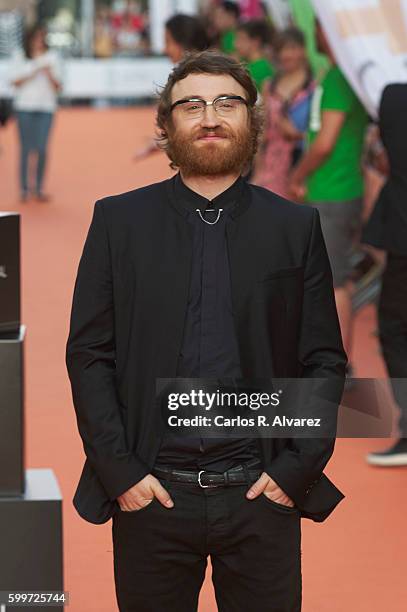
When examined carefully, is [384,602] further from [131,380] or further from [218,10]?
[218,10]

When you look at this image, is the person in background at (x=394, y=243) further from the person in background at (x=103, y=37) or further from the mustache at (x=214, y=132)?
the person in background at (x=103, y=37)

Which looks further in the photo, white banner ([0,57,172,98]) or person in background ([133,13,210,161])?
white banner ([0,57,172,98])

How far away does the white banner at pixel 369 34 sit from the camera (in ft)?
19.8

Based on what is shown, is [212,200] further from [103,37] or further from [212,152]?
[103,37]

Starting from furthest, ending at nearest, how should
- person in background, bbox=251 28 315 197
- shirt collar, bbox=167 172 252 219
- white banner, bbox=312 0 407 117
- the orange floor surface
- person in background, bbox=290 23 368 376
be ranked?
person in background, bbox=251 28 315 197
white banner, bbox=312 0 407 117
person in background, bbox=290 23 368 376
the orange floor surface
shirt collar, bbox=167 172 252 219

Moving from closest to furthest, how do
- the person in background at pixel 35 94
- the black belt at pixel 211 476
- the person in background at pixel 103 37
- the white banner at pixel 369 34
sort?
the black belt at pixel 211 476, the white banner at pixel 369 34, the person in background at pixel 35 94, the person in background at pixel 103 37

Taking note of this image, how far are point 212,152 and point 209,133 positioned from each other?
40 mm

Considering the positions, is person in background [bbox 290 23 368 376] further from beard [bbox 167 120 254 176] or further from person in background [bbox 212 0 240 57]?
person in background [bbox 212 0 240 57]

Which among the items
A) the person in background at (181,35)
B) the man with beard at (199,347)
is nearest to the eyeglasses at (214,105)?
the man with beard at (199,347)

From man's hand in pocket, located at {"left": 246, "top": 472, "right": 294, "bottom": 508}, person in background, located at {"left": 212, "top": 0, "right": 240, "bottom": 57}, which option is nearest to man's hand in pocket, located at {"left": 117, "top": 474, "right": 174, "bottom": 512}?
man's hand in pocket, located at {"left": 246, "top": 472, "right": 294, "bottom": 508}

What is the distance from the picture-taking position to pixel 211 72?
2633 mm

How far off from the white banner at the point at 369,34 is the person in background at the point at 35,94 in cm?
665

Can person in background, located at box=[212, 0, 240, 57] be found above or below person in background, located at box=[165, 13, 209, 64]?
above

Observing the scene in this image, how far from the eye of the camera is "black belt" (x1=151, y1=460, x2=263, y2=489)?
2.56m
